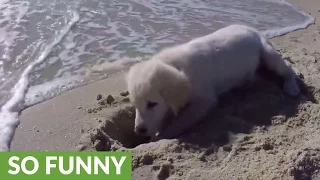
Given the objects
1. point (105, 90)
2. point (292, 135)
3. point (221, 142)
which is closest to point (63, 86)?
point (105, 90)

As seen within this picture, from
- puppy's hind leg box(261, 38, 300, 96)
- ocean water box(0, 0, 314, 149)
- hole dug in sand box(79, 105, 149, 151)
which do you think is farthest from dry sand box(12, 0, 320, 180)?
ocean water box(0, 0, 314, 149)

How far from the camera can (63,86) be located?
5.43m

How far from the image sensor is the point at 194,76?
15.4 feet

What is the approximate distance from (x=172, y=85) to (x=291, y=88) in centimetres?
134

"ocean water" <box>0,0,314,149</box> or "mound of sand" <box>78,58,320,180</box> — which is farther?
"ocean water" <box>0,0,314,149</box>

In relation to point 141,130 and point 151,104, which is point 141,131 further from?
point 151,104

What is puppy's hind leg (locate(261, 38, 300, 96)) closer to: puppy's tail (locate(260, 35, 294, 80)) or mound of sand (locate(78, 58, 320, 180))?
puppy's tail (locate(260, 35, 294, 80))

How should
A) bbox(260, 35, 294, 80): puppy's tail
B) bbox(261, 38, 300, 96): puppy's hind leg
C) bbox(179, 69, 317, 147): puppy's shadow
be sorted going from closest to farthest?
bbox(179, 69, 317, 147): puppy's shadow, bbox(261, 38, 300, 96): puppy's hind leg, bbox(260, 35, 294, 80): puppy's tail

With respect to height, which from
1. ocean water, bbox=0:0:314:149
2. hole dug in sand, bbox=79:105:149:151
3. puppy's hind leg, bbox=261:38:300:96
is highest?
puppy's hind leg, bbox=261:38:300:96

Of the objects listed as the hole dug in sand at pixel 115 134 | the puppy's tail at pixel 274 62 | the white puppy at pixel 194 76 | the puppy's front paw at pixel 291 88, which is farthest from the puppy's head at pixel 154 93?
the puppy's tail at pixel 274 62

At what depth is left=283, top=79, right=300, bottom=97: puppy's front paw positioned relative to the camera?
5.04 meters

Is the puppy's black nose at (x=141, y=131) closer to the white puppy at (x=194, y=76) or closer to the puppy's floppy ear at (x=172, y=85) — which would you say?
the white puppy at (x=194, y=76)

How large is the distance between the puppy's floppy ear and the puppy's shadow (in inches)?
10.2

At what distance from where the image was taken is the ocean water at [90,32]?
5.53 m
